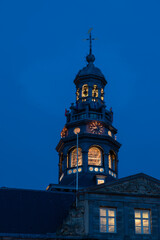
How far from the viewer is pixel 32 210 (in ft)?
140

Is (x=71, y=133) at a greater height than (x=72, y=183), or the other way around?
(x=71, y=133)

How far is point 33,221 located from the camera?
41406mm

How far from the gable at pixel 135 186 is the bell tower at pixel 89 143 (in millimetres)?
15368

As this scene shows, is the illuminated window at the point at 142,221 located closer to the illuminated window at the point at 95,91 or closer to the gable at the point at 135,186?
the gable at the point at 135,186

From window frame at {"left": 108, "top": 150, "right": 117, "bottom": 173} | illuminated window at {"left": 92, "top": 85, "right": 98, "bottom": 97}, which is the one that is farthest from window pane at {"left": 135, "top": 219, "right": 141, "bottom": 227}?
illuminated window at {"left": 92, "top": 85, "right": 98, "bottom": 97}

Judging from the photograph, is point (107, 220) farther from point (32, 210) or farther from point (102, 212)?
point (32, 210)

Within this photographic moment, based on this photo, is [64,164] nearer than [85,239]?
No

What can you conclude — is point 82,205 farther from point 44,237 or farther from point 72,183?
point 72,183

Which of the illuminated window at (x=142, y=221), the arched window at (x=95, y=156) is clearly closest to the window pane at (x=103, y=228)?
the illuminated window at (x=142, y=221)

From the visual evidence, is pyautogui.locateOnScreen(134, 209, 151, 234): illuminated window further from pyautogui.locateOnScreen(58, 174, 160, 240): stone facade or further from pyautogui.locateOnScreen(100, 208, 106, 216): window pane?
pyautogui.locateOnScreen(100, 208, 106, 216): window pane

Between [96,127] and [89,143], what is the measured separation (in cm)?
246

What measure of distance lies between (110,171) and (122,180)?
19007mm

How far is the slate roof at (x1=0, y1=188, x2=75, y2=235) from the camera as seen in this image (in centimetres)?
4078

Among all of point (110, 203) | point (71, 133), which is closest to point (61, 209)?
point (110, 203)
